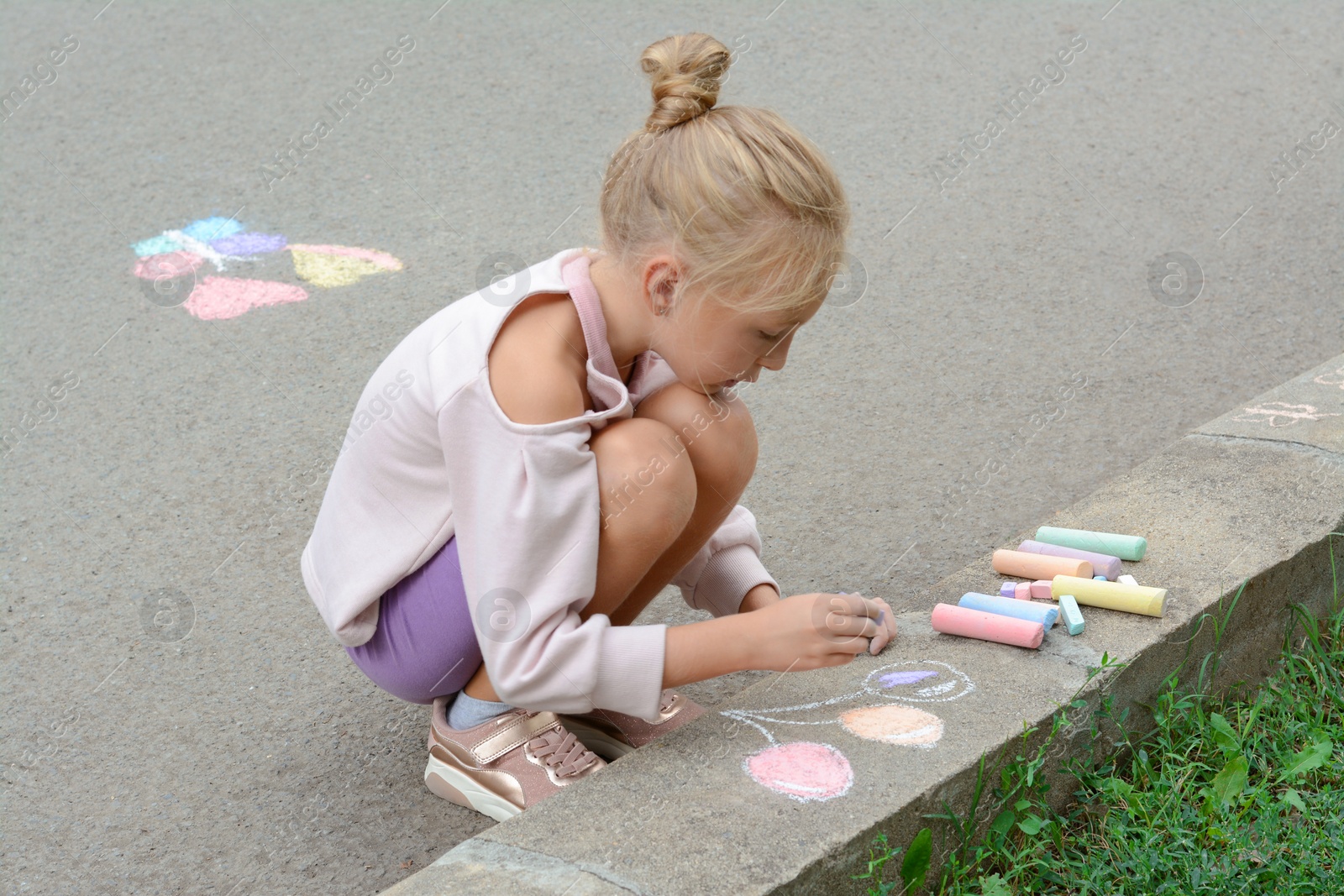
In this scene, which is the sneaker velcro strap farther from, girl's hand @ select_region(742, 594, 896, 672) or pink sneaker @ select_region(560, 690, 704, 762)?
girl's hand @ select_region(742, 594, 896, 672)

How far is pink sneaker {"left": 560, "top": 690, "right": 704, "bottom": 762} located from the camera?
7.30 ft

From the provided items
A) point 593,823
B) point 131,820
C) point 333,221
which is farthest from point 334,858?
point 333,221

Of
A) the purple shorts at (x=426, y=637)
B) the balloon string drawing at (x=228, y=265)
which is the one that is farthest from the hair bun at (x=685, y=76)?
the balloon string drawing at (x=228, y=265)

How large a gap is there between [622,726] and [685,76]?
1.08 meters

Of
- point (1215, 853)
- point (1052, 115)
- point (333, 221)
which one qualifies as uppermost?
point (1052, 115)

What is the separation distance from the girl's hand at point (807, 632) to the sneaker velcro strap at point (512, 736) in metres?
0.38

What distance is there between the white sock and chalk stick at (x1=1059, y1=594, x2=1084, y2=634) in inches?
35.4

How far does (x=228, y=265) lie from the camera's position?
13.3 feet

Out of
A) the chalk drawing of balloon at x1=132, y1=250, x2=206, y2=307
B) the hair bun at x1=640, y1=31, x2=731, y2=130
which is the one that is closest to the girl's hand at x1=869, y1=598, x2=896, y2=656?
the hair bun at x1=640, y1=31, x2=731, y2=130

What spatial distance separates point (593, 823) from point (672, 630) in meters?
0.32

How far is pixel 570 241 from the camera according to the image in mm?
4199

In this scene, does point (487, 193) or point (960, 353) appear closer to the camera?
point (960, 353)

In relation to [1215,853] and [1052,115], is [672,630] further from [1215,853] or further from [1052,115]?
[1052,115]

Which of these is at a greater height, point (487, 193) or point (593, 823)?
point (487, 193)
